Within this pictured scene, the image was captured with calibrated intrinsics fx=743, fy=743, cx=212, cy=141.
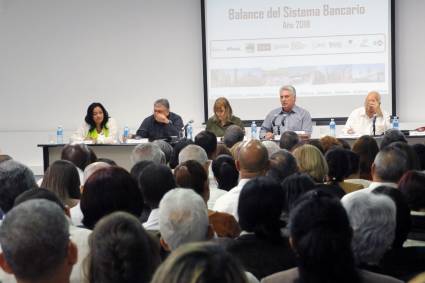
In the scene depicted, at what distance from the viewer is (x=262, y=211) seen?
2.67 meters

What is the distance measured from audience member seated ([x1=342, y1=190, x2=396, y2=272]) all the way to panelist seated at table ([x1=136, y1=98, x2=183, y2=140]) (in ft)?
21.1

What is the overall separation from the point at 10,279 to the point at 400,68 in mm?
8611

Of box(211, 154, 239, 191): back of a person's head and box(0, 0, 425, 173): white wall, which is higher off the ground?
box(0, 0, 425, 173): white wall

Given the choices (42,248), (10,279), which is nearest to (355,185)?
(10,279)

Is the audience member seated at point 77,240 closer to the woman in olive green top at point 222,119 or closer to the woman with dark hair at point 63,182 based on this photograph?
the woman with dark hair at point 63,182

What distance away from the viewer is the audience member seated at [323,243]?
1.91 meters

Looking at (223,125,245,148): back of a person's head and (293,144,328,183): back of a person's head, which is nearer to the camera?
(293,144,328,183): back of a person's head

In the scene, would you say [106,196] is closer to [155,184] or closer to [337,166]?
[155,184]

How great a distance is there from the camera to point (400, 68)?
10250 millimetres

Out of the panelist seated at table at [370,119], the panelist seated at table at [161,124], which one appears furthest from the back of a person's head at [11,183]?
the panelist seated at table at [370,119]

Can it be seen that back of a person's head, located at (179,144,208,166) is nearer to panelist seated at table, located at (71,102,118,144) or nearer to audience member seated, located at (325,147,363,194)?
audience member seated, located at (325,147,363,194)

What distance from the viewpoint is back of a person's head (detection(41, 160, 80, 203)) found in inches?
146

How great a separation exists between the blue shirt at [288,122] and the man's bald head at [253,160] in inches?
170

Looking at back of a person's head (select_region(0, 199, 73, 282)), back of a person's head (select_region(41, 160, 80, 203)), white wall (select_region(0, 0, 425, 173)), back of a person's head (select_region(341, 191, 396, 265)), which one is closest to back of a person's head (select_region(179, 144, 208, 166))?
back of a person's head (select_region(41, 160, 80, 203))
